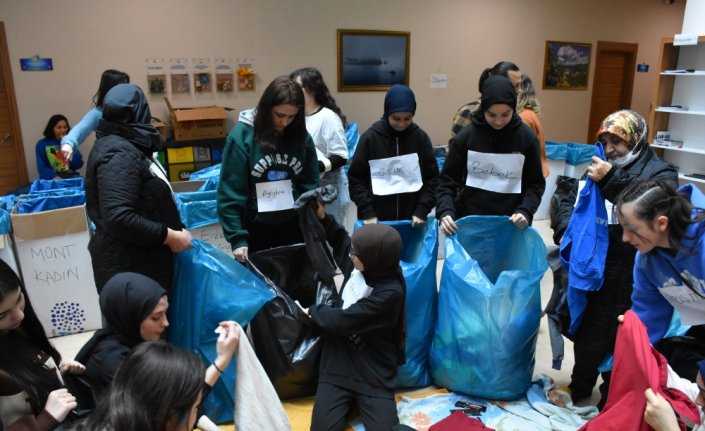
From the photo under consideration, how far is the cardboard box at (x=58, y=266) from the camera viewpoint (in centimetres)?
251

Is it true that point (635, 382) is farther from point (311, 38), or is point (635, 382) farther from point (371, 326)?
point (311, 38)

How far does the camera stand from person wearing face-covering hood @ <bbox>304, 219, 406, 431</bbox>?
1760 millimetres

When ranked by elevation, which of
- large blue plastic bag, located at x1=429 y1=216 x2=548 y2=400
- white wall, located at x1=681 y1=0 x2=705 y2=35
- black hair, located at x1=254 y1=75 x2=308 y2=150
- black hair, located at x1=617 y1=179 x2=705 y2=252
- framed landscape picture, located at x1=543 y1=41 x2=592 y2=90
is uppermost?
white wall, located at x1=681 y1=0 x2=705 y2=35

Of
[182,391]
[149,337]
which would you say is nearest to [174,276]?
[149,337]

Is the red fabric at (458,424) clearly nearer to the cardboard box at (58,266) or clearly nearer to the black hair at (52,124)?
the cardboard box at (58,266)

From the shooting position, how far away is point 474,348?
1.97 metres

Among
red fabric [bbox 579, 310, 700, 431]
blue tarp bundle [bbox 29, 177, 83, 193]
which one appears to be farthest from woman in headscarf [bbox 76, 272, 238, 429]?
blue tarp bundle [bbox 29, 177, 83, 193]

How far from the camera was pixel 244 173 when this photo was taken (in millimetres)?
1964

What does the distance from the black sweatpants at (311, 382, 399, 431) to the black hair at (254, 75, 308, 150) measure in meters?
0.92

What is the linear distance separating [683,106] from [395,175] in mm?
3203

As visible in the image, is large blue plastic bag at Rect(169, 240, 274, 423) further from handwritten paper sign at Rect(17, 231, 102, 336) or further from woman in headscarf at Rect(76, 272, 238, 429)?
handwritten paper sign at Rect(17, 231, 102, 336)

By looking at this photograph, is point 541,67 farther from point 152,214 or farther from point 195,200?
point 152,214

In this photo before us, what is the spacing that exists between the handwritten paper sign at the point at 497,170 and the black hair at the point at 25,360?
1650 millimetres

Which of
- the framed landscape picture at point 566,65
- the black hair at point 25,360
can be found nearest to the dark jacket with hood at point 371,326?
the black hair at point 25,360
